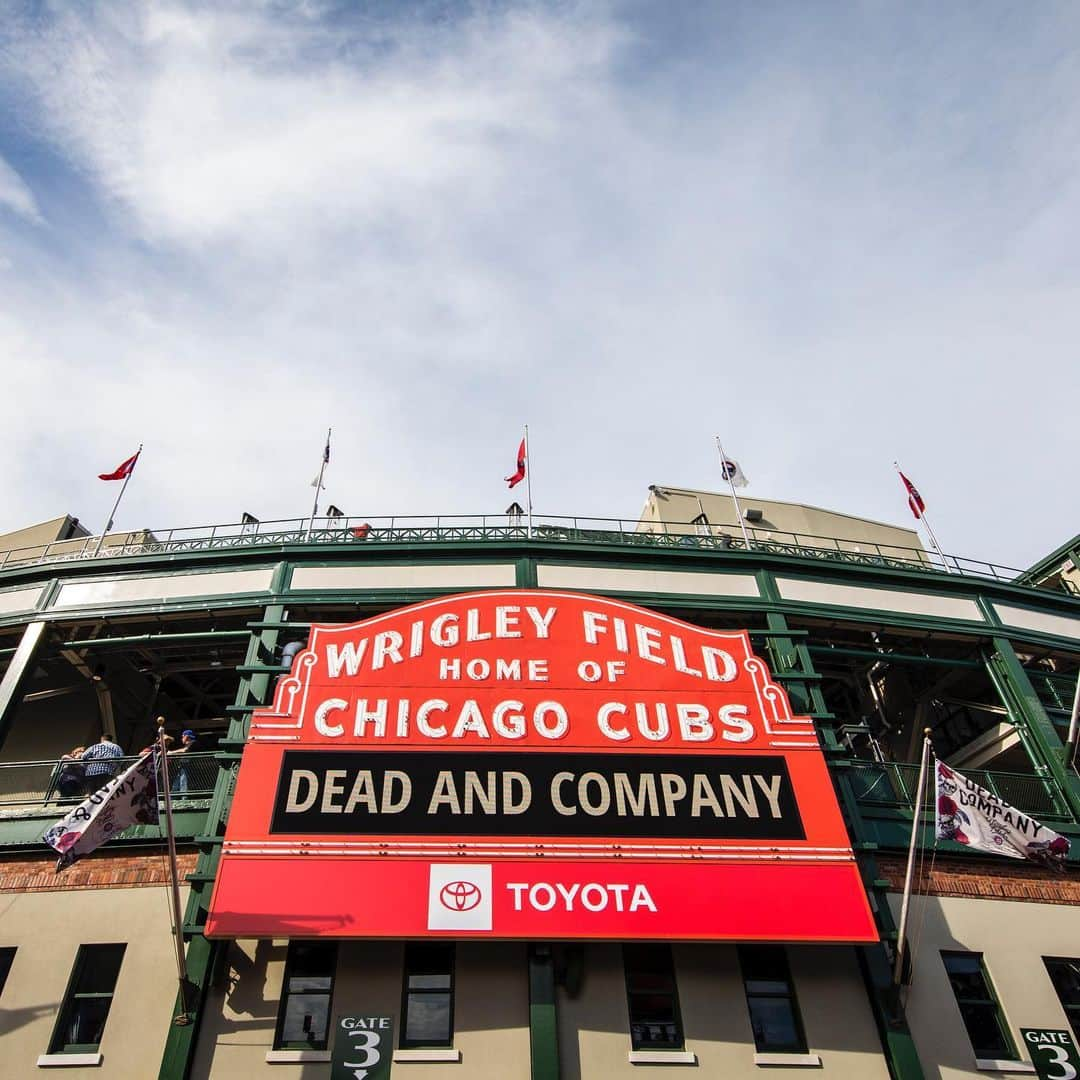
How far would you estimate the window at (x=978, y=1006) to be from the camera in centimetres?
1375

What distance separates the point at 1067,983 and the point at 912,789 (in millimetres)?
4019

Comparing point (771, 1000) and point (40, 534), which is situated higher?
point (40, 534)

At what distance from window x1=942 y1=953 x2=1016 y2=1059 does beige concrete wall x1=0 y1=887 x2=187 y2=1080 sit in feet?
42.2

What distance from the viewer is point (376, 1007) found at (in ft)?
43.1

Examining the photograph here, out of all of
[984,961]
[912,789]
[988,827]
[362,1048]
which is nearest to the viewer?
[362,1048]

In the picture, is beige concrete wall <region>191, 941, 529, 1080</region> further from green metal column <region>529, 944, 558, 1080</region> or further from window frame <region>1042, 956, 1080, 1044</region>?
window frame <region>1042, 956, 1080, 1044</region>

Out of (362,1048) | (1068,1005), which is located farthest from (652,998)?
(1068,1005)

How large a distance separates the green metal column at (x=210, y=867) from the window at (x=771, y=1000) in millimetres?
8608

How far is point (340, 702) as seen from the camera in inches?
611

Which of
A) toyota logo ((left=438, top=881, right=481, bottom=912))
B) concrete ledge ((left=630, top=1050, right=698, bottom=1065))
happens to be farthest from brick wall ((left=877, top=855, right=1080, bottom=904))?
toyota logo ((left=438, top=881, right=481, bottom=912))

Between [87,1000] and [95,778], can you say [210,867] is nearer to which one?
[87,1000]

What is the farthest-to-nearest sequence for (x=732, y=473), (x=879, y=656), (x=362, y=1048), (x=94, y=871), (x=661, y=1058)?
(x=732, y=473) < (x=879, y=656) < (x=94, y=871) < (x=661, y=1058) < (x=362, y=1048)

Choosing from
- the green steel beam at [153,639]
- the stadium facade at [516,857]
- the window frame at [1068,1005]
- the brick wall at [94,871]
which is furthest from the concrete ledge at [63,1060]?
the window frame at [1068,1005]

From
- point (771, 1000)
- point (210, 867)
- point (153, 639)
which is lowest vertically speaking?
point (771, 1000)
